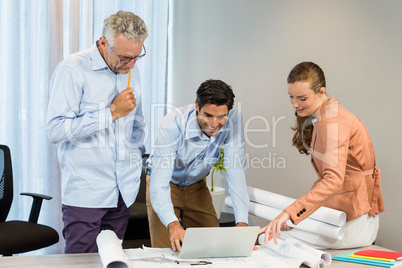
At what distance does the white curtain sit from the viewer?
3545 millimetres

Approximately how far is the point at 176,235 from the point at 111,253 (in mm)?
358

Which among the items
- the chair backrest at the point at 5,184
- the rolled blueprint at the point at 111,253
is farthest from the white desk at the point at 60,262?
the chair backrest at the point at 5,184

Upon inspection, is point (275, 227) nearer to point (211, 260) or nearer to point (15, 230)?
point (211, 260)

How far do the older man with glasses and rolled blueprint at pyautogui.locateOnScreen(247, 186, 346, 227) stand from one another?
1.84 ft

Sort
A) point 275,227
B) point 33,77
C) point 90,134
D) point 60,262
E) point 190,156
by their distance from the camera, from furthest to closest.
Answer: point 33,77, point 190,156, point 90,134, point 275,227, point 60,262

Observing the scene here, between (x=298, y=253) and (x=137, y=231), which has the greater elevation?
(x=298, y=253)

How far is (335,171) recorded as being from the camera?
1696mm

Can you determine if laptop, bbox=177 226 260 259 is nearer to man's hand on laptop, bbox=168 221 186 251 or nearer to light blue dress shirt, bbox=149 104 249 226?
man's hand on laptop, bbox=168 221 186 251

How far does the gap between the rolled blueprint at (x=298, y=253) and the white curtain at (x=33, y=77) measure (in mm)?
2443

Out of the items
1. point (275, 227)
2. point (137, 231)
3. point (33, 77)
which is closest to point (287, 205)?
point (275, 227)

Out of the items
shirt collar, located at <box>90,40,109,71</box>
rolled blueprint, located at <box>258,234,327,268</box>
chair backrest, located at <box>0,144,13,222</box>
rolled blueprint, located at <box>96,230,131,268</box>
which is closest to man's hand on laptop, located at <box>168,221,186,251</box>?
rolled blueprint, located at <box>96,230,131,268</box>

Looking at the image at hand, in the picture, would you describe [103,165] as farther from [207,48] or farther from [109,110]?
[207,48]

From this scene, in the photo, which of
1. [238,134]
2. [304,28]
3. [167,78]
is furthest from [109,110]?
[167,78]

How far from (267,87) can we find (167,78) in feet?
4.38
